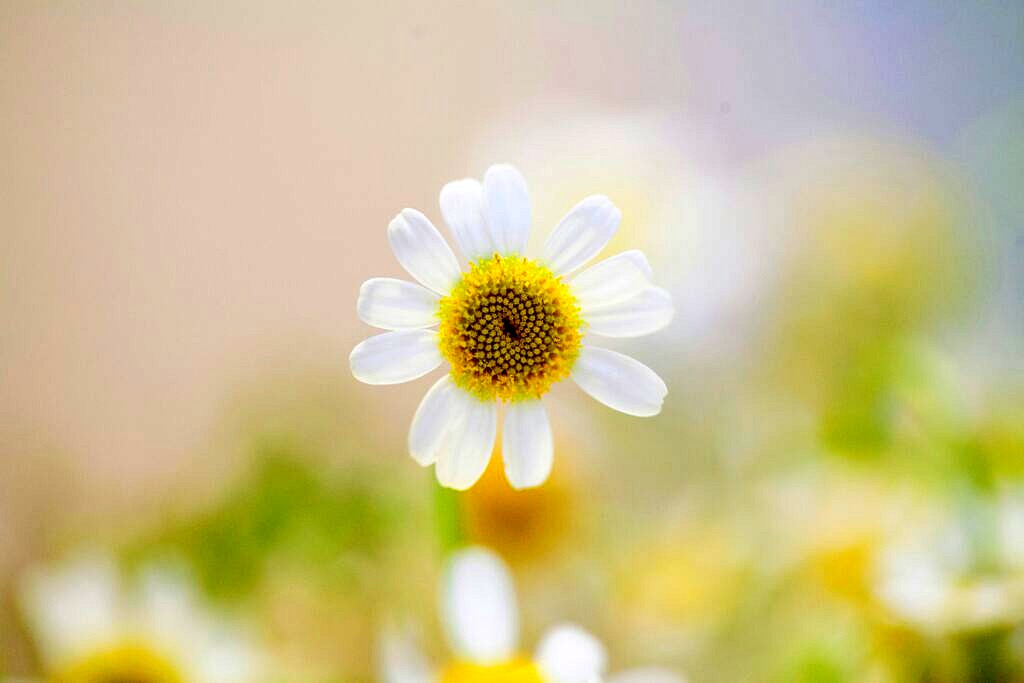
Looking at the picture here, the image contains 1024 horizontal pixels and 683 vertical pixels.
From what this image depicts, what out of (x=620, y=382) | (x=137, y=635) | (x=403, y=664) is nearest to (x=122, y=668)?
(x=137, y=635)

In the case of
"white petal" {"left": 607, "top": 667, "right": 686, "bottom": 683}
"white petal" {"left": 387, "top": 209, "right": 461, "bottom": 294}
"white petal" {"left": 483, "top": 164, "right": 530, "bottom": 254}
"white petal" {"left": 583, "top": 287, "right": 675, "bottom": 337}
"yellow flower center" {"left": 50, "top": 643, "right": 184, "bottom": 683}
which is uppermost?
"white petal" {"left": 483, "top": 164, "right": 530, "bottom": 254}

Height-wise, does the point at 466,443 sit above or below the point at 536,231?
below

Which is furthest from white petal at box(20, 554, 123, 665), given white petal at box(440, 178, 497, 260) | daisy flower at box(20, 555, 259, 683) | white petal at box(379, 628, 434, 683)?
white petal at box(440, 178, 497, 260)

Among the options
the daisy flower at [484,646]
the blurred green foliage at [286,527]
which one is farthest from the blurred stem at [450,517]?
the blurred green foliage at [286,527]

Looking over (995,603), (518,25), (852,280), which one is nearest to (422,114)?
(518,25)

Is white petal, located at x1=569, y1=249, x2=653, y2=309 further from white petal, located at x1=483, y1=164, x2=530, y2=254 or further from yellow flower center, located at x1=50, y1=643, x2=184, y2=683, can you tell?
yellow flower center, located at x1=50, y1=643, x2=184, y2=683

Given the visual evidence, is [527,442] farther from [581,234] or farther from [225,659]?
[225,659]
